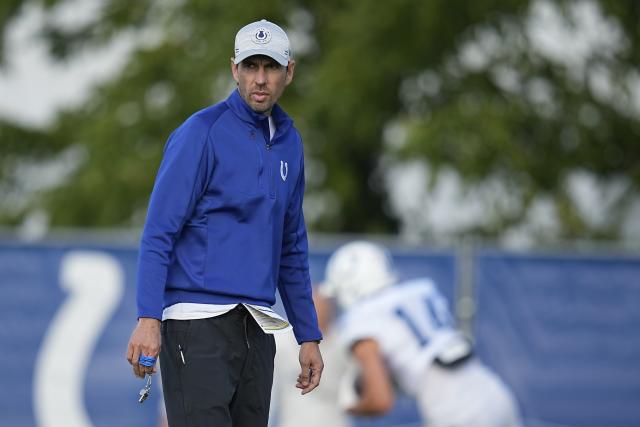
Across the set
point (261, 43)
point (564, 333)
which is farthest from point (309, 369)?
point (564, 333)

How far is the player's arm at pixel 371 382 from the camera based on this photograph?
21.9 feet

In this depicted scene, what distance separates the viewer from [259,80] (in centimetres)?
441

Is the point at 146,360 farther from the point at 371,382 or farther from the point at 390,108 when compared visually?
the point at 390,108

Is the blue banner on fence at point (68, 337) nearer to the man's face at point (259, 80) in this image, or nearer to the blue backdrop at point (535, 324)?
the blue backdrop at point (535, 324)

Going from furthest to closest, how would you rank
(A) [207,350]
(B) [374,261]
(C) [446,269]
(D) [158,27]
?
(D) [158,27], (C) [446,269], (B) [374,261], (A) [207,350]

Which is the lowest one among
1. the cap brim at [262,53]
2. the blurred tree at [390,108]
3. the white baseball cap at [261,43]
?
the cap brim at [262,53]

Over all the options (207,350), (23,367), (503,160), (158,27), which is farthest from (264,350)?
(158,27)

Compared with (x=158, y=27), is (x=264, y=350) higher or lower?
lower

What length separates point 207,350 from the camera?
169 inches

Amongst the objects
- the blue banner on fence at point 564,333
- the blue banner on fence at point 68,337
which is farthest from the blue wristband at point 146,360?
the blue banner on fence at point 564,333

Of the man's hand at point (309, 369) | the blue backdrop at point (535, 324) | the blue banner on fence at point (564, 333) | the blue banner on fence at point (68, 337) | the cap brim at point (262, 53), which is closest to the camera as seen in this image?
the cap brim at point (262, 53)

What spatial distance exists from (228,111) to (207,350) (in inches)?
33.7

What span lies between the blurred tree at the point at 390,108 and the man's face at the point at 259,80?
13.2 meters

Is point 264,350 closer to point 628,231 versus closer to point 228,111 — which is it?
point 228,111
